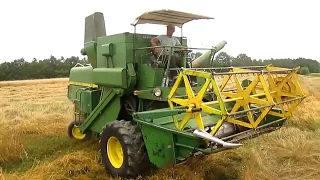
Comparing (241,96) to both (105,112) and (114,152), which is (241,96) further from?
(105,112)

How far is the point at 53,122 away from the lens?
382 inches

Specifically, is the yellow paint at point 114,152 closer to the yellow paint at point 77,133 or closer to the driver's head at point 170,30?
the driver's head at point 170,30

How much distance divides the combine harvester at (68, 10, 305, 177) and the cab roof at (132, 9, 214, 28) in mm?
20

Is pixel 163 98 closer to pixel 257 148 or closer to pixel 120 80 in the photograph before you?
pixel 120 80

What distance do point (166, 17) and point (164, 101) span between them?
1.55 m

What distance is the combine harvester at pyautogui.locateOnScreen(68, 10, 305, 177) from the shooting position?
4.56m

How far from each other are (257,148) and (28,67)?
51817 millimetres

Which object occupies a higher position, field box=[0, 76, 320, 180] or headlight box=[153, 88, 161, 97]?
headlight box=[153, 88, 161, 97]

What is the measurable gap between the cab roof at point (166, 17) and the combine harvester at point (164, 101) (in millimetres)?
→ 20

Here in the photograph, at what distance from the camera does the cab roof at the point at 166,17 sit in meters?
5.81

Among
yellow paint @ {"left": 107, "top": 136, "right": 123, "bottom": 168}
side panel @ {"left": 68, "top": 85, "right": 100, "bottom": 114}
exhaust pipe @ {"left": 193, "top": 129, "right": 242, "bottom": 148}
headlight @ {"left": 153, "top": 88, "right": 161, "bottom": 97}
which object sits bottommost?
yellow paint @ {"left": 107, "top": 136, "right": 123, "bottom": 168}

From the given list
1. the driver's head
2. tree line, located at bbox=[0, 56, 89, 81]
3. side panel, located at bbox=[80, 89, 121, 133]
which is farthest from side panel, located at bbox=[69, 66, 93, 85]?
tree line, located at bbox=[0, 56, 89, 81]

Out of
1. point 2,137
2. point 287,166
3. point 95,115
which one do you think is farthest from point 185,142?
point 2,137

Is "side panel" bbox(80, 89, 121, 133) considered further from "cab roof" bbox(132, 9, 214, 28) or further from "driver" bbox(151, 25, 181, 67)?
"cab roof" bbox(132, 9, 214, 28)
